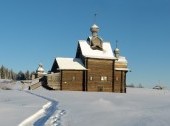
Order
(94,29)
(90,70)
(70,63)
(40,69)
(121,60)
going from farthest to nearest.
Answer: (40,69)
(121,60)
(94,29)
(70,63)
(90,70)

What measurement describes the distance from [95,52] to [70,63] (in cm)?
438

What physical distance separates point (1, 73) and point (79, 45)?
10598 centimetres

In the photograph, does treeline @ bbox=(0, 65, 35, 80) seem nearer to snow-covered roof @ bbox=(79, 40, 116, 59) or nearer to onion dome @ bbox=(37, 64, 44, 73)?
onion dome @ bbox=(37, 64, 44, 73)

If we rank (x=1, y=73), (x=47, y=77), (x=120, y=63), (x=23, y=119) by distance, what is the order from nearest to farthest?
(x=23, y=119)
(x=47, y=77)
(x=120, y=63)
(x=1, y=73)

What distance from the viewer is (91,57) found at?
5384 centimetres

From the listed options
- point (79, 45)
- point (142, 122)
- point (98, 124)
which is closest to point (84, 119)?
point (98, 124)

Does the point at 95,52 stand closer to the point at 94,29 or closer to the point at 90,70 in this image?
the point at 90,70

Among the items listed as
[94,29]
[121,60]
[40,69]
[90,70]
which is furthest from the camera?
[40,69]

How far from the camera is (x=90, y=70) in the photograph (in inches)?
2121

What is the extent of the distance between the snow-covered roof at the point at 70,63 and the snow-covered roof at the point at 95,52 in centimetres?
191

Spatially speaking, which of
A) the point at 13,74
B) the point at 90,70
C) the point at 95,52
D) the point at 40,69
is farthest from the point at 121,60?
the point at 13,74

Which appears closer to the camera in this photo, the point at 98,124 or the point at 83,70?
the point at 98,124

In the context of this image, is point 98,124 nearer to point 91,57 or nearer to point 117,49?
point 91,57

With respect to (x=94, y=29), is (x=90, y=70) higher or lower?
lower
